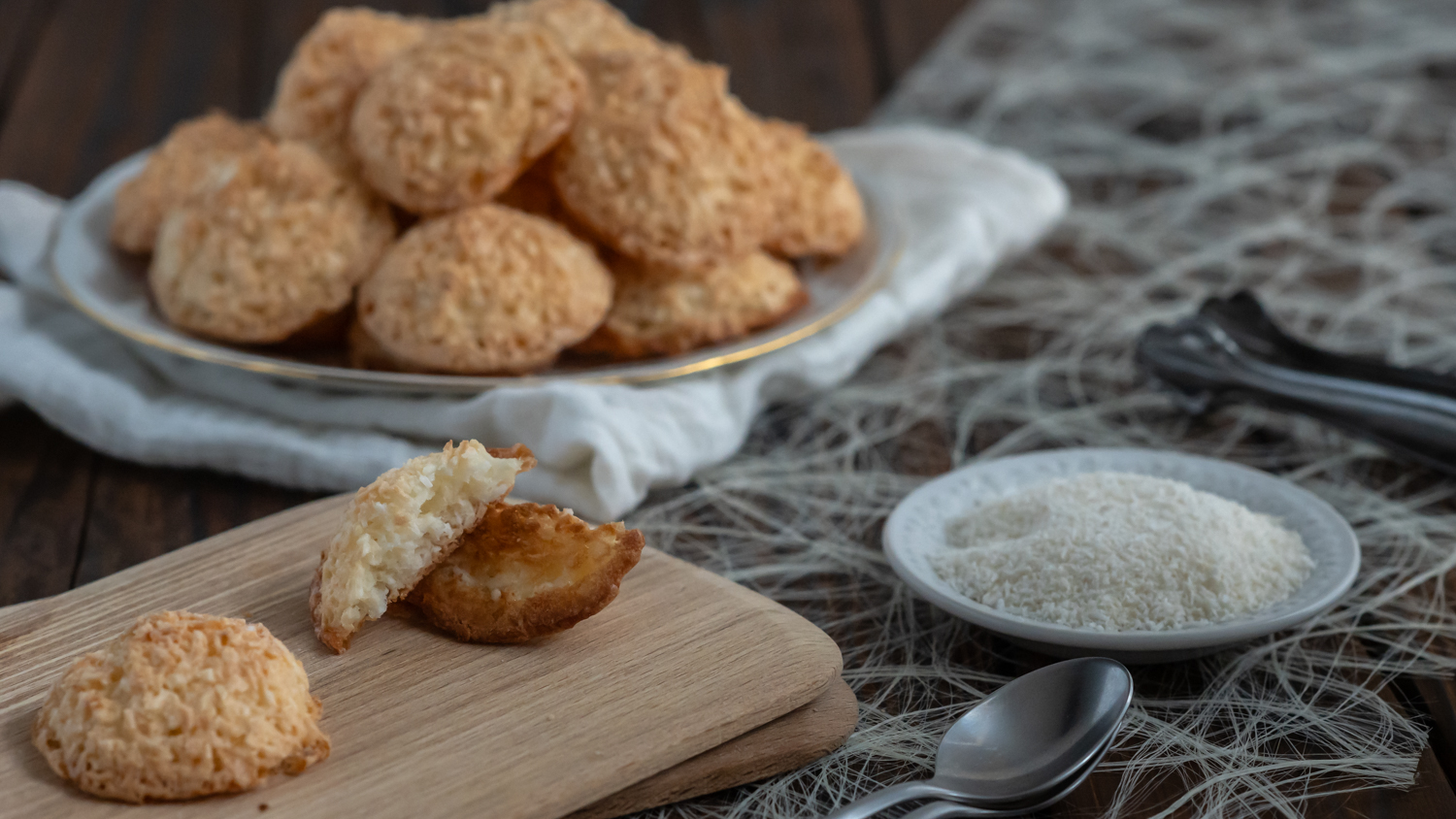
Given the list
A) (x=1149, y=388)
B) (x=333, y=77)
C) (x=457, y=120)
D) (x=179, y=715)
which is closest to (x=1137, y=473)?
(x=1149, y=388)

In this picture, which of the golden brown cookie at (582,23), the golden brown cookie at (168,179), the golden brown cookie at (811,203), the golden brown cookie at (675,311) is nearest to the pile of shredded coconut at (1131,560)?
the golden brown cookie at (675,311)

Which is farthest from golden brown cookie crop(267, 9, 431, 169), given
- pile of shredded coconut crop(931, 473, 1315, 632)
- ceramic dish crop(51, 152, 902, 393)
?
pile of shredded coconut crop(931, 473, 1315, 632)

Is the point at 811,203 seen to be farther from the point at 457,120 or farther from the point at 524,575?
the point at 524,575

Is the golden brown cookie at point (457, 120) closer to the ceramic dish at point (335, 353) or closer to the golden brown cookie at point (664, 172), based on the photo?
the golden brown cookie at point (664, 172)

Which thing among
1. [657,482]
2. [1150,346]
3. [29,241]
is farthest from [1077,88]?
[29,241]

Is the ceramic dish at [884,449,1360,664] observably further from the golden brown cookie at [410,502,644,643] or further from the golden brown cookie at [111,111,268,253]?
the golden brown cookie at [111,111,268,253]

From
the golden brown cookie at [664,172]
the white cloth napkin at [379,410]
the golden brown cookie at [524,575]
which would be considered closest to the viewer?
the golden brown cookie at [524,575]
